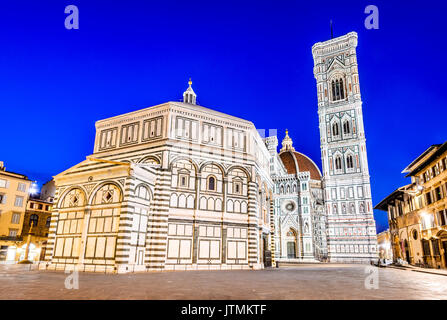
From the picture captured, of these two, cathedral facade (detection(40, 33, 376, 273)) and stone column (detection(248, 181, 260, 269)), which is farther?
stone column (detection(248, 181, 260, 269))

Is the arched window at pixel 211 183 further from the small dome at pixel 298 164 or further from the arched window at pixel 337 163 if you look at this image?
the small dome at pixel 298 164

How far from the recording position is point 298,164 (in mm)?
81438

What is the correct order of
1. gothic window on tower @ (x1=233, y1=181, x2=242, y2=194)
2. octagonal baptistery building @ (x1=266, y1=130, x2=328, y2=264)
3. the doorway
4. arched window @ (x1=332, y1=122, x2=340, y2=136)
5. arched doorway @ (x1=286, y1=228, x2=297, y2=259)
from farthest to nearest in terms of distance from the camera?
arched window @ (x1=332, y1=122, x2=340, y2=136) < arched doorway @ (x1=286, y1=228, x2=297, y2=259) < octagonal baptistery building @ (x1=266, y1=130, x2=328, y2=264) < the doorway < gothic window on tower @ (x1=233, y1=181, x2=242, y2=194)

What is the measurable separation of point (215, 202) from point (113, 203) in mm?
7400

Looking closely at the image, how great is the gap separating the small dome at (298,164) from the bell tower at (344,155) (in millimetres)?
20472

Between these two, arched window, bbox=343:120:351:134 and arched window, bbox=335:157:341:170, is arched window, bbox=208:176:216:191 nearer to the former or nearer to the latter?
arched window, bbox=335:157:341:170

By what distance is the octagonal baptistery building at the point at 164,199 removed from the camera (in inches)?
774

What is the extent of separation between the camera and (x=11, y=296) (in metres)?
7.90

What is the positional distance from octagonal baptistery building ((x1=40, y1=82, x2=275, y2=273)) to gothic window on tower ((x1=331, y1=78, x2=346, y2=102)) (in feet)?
118

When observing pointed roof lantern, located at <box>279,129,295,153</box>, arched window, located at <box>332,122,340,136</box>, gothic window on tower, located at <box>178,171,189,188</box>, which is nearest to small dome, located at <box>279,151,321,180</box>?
pointed roof lantern, located at <box>279,129,295,153</box>

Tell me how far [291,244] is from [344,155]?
17.9 m

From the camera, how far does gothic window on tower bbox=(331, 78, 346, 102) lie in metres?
57.9
